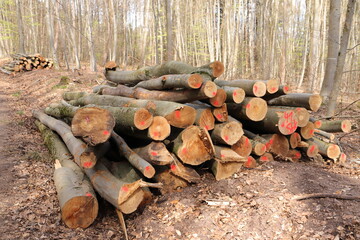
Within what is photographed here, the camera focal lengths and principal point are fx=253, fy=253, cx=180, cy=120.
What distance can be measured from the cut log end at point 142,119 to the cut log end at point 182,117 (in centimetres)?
30

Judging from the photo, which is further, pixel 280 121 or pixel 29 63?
pixel 29 63

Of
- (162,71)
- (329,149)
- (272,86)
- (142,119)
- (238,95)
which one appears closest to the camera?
(142,119)

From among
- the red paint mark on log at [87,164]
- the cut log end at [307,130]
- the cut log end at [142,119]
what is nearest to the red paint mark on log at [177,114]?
the cut log end at [142,119]

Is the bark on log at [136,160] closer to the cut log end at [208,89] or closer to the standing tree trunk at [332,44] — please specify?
the cut log end at [208,89]

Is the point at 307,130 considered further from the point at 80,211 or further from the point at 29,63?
the point at 29,63

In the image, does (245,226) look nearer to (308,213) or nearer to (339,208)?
(308,213)

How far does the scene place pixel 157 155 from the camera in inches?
146

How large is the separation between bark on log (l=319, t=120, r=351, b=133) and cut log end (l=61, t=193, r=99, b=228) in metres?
5.13

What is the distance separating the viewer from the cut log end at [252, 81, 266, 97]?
4469 millimetres

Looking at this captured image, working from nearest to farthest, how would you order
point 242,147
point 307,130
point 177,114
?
1. point 177,114
2. point 242,147
3. point 307,130

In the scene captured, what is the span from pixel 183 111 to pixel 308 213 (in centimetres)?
214

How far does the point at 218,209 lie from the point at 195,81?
6.29ft

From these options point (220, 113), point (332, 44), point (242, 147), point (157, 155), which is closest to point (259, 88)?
point (220, 113)

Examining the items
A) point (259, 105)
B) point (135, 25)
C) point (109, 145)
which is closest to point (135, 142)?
point (109, 145)
